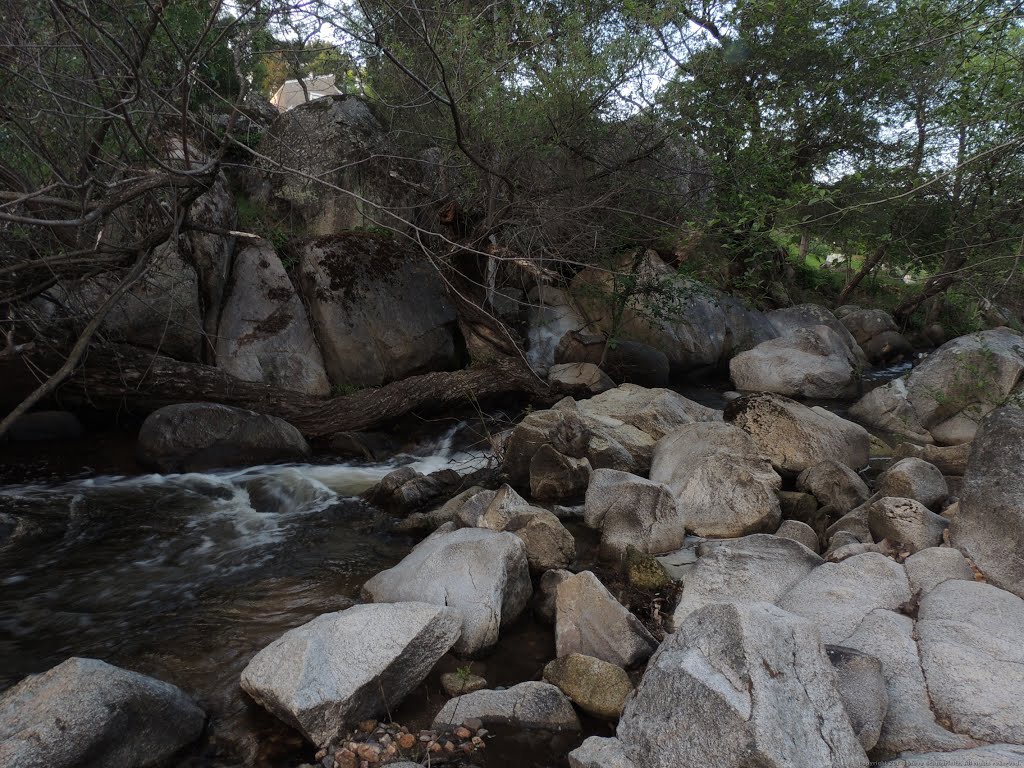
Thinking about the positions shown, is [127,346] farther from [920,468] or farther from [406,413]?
[920,468]

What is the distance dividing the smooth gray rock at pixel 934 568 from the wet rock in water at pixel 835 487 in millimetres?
1798

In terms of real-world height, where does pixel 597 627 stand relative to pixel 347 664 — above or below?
below

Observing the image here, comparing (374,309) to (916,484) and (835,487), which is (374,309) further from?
(916,484)

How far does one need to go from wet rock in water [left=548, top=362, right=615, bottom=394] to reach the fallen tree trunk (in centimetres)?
46

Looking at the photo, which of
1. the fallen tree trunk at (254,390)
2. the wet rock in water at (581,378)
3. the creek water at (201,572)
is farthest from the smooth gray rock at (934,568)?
the wet rock in water at (581,378)

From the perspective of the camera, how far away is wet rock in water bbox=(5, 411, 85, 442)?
26.6 ft

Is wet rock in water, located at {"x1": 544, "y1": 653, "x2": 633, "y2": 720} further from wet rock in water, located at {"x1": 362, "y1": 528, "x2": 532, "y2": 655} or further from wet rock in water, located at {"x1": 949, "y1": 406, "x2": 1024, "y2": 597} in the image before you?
wet rock in water, located at {"x1": 949, "y1": 406, "x2": 1024, "y2": 597}

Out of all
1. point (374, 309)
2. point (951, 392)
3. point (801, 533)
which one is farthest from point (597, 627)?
point (951, 392)

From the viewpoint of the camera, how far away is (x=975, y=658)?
3309 millimetres

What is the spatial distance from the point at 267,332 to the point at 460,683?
25.0 ft

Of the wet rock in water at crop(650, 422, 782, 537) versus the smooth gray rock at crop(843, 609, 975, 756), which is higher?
the wet rock in water at crop(650, 422, 782, 537)

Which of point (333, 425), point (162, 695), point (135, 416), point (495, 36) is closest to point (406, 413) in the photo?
point (333, 425)

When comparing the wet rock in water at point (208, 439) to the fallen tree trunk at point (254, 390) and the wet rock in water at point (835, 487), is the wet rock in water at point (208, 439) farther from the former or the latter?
the wet rock in water at point (835, 487)

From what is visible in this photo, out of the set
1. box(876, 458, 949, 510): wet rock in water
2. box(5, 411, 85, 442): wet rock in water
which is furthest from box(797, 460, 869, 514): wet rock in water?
box(5, 411, 85, 442): wet rock in water
